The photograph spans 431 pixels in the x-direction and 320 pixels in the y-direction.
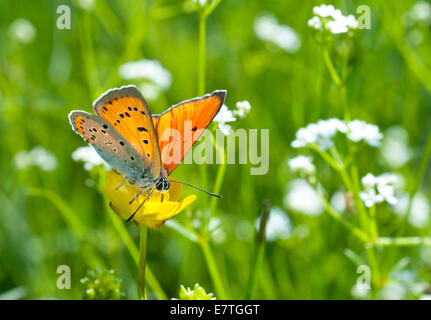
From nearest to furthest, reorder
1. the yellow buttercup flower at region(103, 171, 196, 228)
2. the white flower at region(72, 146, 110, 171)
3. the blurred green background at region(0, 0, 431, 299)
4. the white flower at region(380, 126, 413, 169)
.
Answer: the yellow buttercup flower at region(103, 171, 196, 228) → the white flower at region(72, 146, 110, 171) → the blurred green background at region(0, 0, 431, 299) → the white flower at region(380, 126, 413, 169)

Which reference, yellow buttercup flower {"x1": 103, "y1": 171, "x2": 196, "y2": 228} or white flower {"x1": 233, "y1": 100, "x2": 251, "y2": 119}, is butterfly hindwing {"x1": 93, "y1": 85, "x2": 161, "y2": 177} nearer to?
yellow buttercup flower {"x1": 103, "y1": 171, "x2": 196, "y2": 228}

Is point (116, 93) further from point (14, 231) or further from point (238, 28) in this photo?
point (238, 28)

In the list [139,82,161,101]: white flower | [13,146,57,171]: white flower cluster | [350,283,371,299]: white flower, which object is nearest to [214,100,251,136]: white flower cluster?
[350,283,371,299]: white flower

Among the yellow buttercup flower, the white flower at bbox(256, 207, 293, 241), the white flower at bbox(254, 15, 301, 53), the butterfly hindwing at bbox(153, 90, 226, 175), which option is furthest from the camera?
the white flower at bbox(254, 15, 301, 53)

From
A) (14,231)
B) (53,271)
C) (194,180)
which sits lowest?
(53,271)

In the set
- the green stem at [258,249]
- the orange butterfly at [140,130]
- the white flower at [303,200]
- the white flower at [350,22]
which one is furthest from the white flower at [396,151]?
the orange butterfly at [140,130]

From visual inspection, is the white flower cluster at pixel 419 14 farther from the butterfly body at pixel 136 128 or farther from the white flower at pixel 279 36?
the butterfly body at pixel 136 128

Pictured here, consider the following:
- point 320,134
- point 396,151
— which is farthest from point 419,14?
point 320,134
